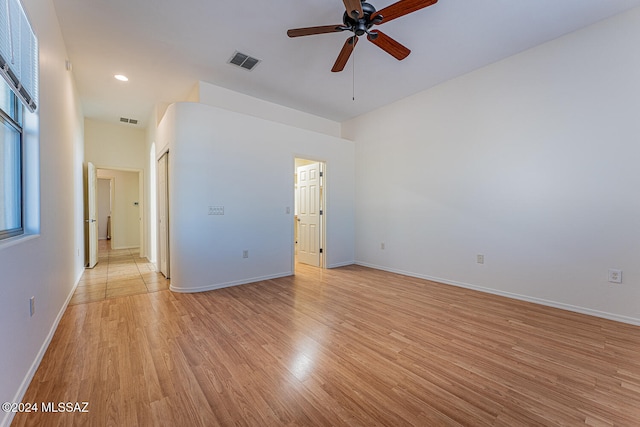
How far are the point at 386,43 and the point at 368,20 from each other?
1.13 ft

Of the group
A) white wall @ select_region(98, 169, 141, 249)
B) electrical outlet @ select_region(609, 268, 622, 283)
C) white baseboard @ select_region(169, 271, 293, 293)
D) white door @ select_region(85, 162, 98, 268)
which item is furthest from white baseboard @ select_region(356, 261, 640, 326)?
white wall @ select_region(98, 169, 141, 249)

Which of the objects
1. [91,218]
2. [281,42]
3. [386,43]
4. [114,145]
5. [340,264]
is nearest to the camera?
[386,43]

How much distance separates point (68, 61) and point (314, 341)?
4.33 m

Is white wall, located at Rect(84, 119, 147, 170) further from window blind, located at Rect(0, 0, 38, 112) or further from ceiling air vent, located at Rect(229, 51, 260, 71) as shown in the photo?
window blind, located at Rect(0, 0, 38, 112)

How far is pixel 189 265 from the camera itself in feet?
11.3

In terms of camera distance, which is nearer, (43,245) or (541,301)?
(43,245)

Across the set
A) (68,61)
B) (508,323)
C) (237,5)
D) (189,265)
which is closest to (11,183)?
(189,265)

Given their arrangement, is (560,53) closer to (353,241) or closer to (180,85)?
(353,241)

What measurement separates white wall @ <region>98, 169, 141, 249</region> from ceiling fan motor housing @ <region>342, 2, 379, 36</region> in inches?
286

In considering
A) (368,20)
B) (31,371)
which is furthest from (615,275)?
(31,371)

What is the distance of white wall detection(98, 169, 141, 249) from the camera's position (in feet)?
23.5

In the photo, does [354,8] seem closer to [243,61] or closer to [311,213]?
[243,61]

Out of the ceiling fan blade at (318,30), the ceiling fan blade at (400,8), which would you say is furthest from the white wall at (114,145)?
the ceiling fan blade at (400,8)

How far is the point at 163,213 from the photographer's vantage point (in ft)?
13.9
